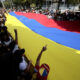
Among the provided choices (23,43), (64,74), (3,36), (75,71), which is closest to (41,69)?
(64,74)

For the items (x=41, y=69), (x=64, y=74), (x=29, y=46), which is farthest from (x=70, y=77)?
(x=29, y=46)

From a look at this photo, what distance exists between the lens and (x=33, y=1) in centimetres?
2664

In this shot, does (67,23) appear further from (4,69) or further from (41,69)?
(4,69)

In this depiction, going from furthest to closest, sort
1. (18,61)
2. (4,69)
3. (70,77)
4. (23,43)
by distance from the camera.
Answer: (23,43) < (70,77) < (18,61) < (4,69)

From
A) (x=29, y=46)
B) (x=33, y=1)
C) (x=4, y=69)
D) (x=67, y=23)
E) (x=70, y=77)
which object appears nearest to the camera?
(x=4, y=69)

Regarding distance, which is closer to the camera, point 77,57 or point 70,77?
point 70,77

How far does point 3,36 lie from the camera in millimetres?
2621

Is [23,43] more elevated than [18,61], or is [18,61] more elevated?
[18,61]

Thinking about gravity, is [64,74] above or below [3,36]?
below

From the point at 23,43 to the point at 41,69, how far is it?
4.83 feet

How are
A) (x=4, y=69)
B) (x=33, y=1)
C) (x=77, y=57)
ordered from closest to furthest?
(x=4, y=69)
(x=77, y=57)
(x=33, y=1)

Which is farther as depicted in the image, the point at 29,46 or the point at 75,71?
the point at 29,46

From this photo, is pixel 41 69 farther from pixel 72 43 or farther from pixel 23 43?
pixel 72 43

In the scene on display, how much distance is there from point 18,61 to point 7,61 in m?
0.18
